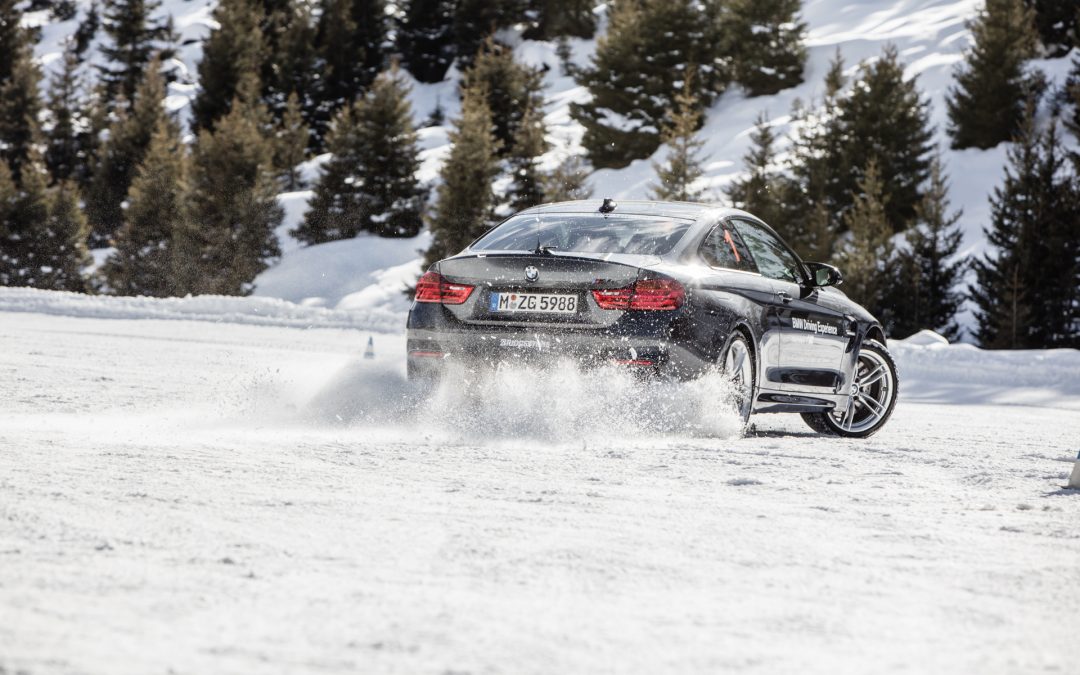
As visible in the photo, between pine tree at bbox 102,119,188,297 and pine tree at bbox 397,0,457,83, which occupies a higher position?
pine tree at bbox 397,0,457,83

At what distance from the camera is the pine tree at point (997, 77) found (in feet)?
132

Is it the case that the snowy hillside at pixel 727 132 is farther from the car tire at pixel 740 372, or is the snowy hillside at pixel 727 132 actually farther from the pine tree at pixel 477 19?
the car tire at pixel 740 372

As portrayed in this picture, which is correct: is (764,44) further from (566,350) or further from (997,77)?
(566,350)

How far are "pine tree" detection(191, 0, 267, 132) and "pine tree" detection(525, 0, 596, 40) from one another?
14.8 m

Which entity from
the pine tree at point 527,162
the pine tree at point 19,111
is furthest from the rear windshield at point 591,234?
the pine tree at point 19,111

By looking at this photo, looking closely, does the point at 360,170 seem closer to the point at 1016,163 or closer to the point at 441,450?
the point at 1016,163

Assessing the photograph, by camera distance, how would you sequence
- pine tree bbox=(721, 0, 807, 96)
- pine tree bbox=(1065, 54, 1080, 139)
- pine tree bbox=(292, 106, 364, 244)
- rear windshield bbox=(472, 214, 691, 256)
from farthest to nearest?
A: pine tree bbox=(721, 0, 807, 96) → pine tree bbox=(292, 106, 364, 244) → pine tree bbox=(1065, 54, 1080, 139) → rear windshield bbox=(472, 214, 691, 256)

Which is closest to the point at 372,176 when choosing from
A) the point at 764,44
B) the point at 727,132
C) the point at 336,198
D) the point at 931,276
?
the point at 336,198

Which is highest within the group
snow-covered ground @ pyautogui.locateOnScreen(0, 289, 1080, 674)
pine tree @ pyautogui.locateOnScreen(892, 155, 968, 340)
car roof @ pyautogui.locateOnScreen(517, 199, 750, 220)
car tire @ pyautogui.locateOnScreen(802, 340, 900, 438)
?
pine tree @ pyautogui.locateOnScreen(892, 155, 968, 340)

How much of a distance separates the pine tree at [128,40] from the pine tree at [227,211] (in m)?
28.3

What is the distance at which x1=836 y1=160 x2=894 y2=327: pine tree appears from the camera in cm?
3253

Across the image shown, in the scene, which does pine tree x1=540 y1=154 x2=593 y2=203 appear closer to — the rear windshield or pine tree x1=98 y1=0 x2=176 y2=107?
the rear windshield

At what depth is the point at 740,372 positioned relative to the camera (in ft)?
24.4

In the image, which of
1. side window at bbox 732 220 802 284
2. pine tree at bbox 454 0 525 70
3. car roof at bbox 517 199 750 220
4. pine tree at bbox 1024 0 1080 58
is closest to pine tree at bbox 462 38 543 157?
pine tree at bbox 1024 0 1080 58
